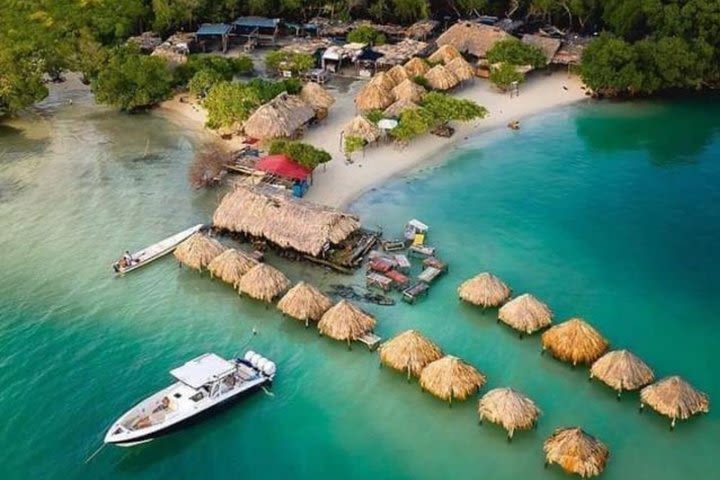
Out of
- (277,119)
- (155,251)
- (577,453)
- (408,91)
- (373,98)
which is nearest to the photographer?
(577,453)

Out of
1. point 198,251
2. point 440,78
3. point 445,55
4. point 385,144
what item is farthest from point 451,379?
point 445,55

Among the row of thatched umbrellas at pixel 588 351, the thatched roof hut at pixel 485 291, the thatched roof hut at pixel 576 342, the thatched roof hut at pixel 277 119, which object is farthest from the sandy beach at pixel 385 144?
the thatched roof hut at pixel 576 342

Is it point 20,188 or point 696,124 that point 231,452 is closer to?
point 20,188

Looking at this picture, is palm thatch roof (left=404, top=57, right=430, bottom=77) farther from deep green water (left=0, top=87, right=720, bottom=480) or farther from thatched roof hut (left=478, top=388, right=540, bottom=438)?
thatched roof hut (left=478, top=388, right=540, bottom=438)

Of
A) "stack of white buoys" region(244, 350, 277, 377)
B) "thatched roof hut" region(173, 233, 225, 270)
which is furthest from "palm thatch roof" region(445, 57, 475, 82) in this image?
"stack of white buoys" region(244, 350, 277, 377)

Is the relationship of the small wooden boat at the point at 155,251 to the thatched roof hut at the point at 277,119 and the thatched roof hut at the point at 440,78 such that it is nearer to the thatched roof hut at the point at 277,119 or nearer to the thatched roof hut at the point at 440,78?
the thatched roof hut at the point at 277,119

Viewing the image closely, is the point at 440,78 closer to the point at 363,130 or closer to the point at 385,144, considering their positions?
the point at 385,144
